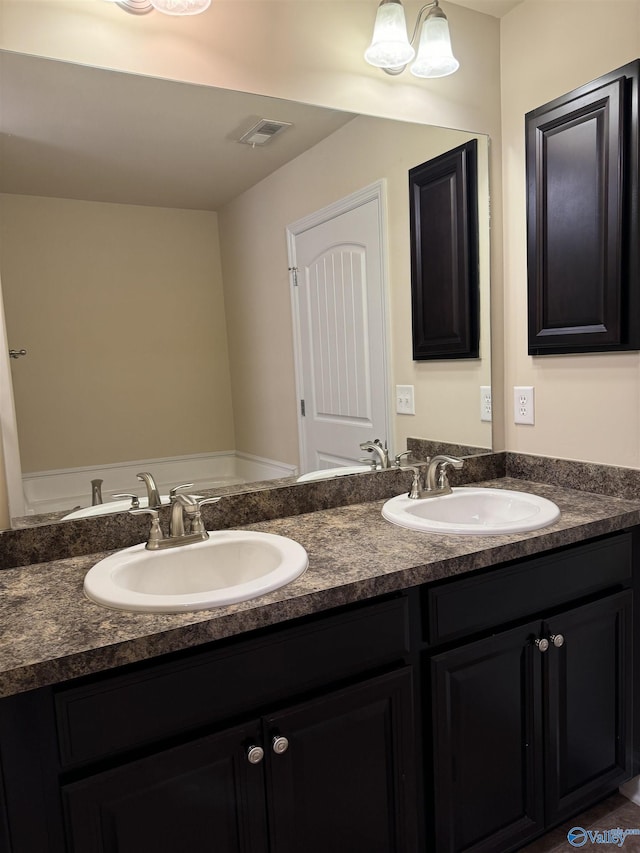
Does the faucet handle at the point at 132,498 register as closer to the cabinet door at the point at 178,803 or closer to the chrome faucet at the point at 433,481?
the cabinet door at the point at 178,803

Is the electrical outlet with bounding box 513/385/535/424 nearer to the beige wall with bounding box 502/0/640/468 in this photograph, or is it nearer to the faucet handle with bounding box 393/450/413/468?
the beige wall with bounding box 502/0/640/468

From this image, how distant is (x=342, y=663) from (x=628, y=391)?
1.13 m

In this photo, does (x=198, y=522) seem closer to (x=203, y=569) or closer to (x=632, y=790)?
(x=203, y=569)

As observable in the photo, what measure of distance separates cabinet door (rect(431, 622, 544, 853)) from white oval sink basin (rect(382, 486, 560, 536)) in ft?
1.05

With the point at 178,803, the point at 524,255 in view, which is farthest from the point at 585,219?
the point at 178,803

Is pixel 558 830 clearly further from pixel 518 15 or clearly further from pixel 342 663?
pixel 518 15

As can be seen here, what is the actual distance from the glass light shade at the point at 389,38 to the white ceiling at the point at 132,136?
19 cm

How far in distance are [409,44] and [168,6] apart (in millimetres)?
715

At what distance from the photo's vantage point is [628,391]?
66.2 inches

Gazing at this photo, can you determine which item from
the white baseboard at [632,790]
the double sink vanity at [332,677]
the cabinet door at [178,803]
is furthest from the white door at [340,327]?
the white baseboard at [632,790]

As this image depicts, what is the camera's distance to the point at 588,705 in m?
1.59

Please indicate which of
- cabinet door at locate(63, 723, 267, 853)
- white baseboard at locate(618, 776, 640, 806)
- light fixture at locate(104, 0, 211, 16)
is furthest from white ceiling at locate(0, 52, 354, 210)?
white baseboard at locate(618, 776, 640, 806)

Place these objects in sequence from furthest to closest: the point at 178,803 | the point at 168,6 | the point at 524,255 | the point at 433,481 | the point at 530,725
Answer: the point at 524,255 → the point at 433,481 → the point at 530,725 → the point at 168,6 → the point at 178,803

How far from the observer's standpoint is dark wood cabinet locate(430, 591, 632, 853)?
136 cm
